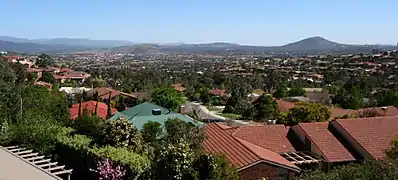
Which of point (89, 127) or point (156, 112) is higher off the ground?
point (89, 127)

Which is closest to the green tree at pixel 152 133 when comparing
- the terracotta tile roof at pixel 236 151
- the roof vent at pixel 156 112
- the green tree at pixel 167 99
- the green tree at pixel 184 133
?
the green tree at pixel 184 133

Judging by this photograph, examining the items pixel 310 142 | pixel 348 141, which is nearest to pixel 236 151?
pixel 310 142

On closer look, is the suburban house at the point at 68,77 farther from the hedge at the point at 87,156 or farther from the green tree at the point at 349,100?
the hedge at the point at 87,156

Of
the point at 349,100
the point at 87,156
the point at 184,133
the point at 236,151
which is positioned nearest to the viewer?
the point at 87,156

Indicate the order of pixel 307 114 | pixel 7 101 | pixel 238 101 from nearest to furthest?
pixel 7 101
pixel 307 114
pixel 238 101

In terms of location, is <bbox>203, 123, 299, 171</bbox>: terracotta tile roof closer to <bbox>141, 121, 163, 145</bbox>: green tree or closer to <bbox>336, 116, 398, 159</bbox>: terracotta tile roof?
<bbox>141, 121, 163, 145</bbox>: green tree

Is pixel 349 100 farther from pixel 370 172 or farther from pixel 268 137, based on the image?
pixel 370 172

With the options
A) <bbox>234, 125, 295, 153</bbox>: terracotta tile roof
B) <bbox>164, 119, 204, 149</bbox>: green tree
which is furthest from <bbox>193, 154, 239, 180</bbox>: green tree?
<bbox>234, 125, 295, 153</bbox>: terracotta tile roof
